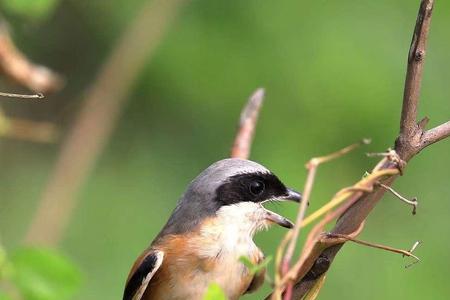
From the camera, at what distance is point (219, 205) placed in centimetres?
391

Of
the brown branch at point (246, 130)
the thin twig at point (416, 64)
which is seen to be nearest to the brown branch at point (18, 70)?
the brown branch at point (246, 130)

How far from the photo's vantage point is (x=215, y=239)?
3848 millimetres

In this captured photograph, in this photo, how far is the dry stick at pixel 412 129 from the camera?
2.63m

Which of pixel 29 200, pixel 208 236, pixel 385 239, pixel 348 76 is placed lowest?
pixel 29 200

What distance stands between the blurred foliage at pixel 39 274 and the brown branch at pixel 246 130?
4.08 feet

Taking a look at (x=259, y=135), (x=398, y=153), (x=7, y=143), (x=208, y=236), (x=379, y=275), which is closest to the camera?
(x=398, y=153)

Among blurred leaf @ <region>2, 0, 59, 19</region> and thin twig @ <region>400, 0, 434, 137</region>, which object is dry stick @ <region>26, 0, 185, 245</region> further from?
thin twig @ <region>400, 0, 434, 137</region>

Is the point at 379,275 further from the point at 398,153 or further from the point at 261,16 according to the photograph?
the point at 398,153

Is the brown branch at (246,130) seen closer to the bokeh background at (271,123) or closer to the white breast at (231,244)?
the white breast at (231,244)

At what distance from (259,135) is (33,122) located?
1.76 meters

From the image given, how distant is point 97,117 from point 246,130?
6.80 ft

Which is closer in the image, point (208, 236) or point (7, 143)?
point (208, 236)

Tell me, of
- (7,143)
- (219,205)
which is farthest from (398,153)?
(7,143)

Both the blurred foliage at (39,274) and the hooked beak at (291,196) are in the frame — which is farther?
the hooked beak at (291,196)
